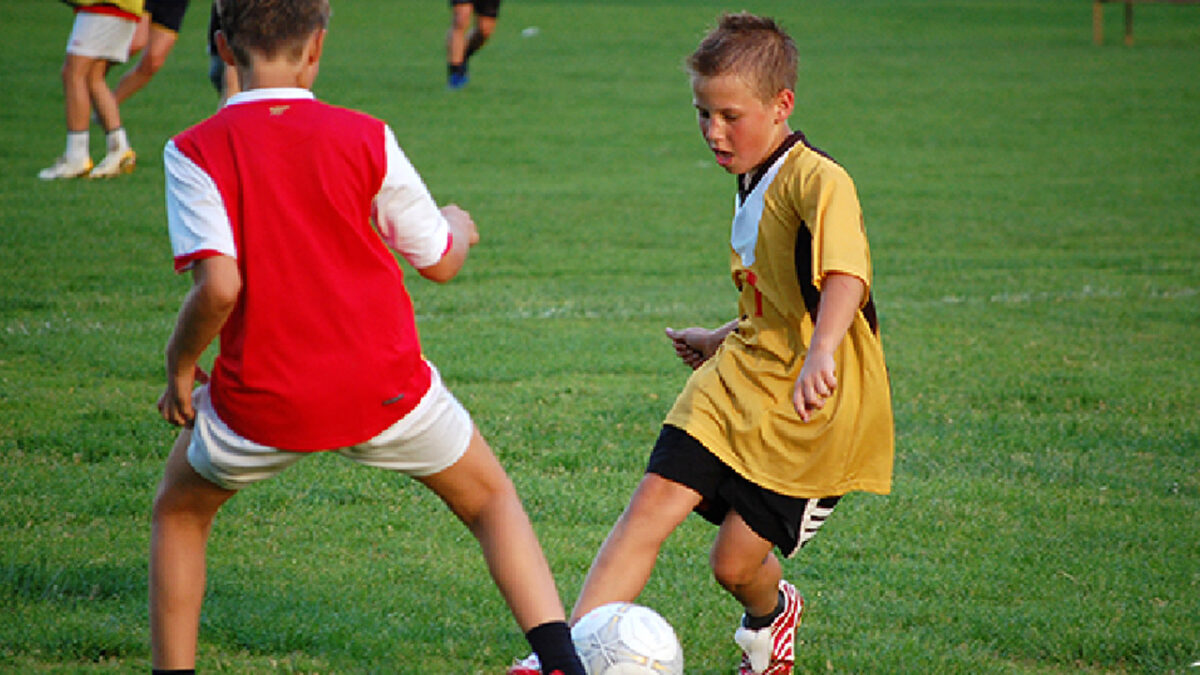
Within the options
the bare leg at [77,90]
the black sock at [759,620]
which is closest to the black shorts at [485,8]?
the bare leg at [77,90]

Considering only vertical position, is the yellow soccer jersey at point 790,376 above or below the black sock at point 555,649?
above

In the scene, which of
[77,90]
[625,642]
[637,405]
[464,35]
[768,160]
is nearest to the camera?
[625,642]

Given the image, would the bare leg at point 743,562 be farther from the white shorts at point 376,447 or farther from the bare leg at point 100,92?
the bare leg at point 100,92

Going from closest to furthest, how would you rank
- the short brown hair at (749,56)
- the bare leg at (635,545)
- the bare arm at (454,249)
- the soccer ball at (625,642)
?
the bare arm at (454,249) < the soccer ball at (625,642) < the bare leg at (635,545) < the short brown hair at (749,56)

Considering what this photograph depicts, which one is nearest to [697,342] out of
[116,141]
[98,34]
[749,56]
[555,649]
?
[749,56]

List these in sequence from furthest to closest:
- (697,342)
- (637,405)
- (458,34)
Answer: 1. (458,34)
2. (637,405)
3. (697,342)

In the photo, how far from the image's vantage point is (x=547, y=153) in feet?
43.5

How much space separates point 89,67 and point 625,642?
861 cm

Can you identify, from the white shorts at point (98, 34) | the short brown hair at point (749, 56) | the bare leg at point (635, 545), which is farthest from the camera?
the white shorts at point (98, 34)

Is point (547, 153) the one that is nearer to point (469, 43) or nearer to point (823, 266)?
point (469, 43)

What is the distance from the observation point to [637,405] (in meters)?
5.84

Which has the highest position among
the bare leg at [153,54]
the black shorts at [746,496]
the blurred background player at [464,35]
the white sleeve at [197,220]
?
the white sleeve at [197,220]

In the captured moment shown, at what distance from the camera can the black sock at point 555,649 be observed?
289 cm

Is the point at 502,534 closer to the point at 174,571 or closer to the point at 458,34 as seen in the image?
the point at 174,571
